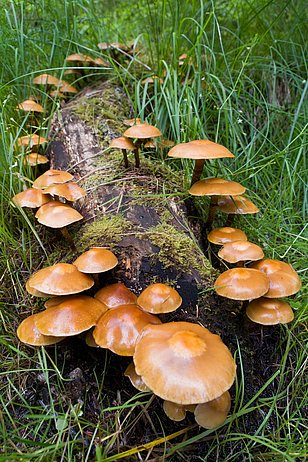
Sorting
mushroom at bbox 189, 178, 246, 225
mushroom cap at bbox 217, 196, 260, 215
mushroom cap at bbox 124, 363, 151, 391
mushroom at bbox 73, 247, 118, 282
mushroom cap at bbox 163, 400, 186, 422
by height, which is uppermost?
mushroom at bbox 189, 178, 246, 225

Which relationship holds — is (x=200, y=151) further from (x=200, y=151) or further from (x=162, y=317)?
(x=162, y=317)

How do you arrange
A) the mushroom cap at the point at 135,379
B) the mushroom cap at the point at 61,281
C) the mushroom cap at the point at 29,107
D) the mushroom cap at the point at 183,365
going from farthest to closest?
the mushroom cap at the point at 29,107
the mushroom cap at the point at 61,281
the mushroom cap at the point at 135,379
the mushroom cap at the point at 183,365

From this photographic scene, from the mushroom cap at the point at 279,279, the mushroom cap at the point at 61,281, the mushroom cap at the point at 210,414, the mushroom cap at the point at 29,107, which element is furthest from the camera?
the mushroom cap at the point at 29,107

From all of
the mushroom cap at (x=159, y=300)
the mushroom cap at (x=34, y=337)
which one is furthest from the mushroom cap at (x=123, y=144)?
the mushroom cap at (x=34, y=337)

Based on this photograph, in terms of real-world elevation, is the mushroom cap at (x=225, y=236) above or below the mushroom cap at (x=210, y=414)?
above

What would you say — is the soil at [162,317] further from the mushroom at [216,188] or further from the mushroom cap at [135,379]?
the mushroom at [216,188]

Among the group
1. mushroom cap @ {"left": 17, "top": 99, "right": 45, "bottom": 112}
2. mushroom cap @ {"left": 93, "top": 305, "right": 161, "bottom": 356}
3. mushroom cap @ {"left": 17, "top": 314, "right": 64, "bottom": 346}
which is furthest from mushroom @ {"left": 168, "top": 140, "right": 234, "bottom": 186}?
mushroom cap @ {"left": 17, "top": 99, "right": 45, "bottom": 112}

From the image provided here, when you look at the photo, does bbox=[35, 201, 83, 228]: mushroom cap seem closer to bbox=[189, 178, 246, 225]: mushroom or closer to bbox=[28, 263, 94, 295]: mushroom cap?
bbox=[28, 263, 94, 295]: mushroom cap
